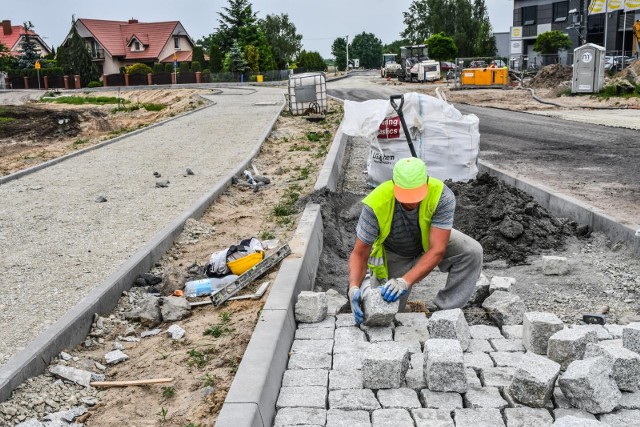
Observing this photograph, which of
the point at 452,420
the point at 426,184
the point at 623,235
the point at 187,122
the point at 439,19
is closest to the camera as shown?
the point at 452,420

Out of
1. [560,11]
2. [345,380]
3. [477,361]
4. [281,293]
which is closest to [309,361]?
[345,380]

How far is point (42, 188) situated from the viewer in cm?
1104

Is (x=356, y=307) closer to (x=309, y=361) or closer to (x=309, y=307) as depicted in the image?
(x=309, y=307)

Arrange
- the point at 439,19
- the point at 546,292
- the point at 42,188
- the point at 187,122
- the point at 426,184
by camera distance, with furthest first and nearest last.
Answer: the point at 439,19
the point at 187,122
the point at 42,188
the point at 546,292
the point at 426,184

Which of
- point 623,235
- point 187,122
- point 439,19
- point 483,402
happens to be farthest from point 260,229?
point 439,19

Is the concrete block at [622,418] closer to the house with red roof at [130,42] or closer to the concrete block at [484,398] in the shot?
the concrete block at [484,398]

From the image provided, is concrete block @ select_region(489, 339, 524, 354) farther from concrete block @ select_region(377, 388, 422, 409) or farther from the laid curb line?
the laid curb line

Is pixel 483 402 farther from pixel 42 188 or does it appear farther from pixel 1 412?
pixel 42 188

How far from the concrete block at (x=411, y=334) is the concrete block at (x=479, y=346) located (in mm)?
317

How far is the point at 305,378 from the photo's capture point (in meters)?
4.16

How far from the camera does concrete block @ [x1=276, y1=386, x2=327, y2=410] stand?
3836mm

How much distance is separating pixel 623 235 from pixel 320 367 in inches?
161

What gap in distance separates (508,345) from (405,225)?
1184 millimetres

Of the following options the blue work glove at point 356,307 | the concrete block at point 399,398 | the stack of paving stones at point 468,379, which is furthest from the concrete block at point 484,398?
the blue work glove at point 356,307
